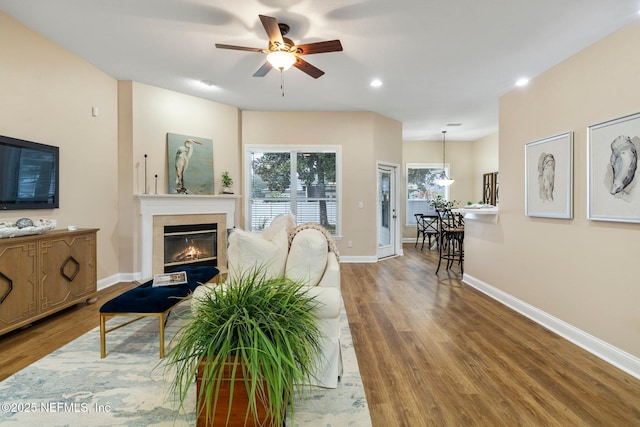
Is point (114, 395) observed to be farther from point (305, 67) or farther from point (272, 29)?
point (305, 67)

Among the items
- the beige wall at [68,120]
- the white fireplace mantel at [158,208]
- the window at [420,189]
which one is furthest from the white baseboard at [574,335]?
the beige wall at [68,120]

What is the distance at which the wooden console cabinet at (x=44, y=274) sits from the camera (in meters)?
2.36

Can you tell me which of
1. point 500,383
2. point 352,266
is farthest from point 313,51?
point 352,266

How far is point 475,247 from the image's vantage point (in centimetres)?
411

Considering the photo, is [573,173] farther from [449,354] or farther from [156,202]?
[156,202]

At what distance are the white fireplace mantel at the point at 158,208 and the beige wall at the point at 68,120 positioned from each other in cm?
35

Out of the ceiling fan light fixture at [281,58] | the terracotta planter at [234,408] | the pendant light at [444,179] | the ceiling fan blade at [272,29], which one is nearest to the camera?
the terracotta planter at [234,408]

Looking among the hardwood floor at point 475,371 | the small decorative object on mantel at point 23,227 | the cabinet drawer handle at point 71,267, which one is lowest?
the hardwood floor at point 475,371

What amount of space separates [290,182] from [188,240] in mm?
2076

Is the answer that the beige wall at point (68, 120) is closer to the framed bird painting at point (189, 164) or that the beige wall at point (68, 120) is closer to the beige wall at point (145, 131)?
the beige wall at point (145, 131)

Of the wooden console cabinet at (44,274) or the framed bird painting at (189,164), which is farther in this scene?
the framed bird painting at (189,164)

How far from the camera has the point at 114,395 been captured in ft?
5.78

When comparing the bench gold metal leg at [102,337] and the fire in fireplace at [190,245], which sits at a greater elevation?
the fire in fireplace at [190,245]

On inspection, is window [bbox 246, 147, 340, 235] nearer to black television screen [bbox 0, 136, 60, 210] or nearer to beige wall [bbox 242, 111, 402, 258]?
beige wall [bbox 242, 111, 402, 258]
